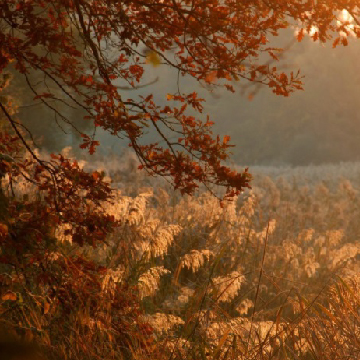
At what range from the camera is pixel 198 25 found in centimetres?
266

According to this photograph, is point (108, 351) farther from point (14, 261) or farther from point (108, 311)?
point (14, 261)

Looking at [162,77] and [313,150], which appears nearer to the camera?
[313,150]

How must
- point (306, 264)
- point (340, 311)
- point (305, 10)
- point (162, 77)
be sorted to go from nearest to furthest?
1. point (340, 311)
2. point (305, 10)
3. point (306, 264)
4. point (162, 77)

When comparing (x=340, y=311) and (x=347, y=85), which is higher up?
(x=347, y=85)

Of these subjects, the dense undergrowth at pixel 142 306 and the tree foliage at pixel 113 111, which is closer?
the dense undergrowth at pixel 142 306

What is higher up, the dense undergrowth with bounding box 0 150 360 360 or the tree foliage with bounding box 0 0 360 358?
the tree foliage with bounding box 0 0 360 358

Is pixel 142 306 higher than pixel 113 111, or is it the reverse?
pixel 113 111

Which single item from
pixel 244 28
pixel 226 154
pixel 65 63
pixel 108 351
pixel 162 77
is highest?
pixel 162 77

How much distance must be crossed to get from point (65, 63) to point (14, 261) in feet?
3.98

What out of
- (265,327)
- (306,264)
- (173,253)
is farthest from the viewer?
(173,253)

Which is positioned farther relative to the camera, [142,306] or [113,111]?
[142,306]

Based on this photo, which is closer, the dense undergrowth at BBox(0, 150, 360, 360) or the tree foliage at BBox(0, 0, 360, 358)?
the dense undergrowth at BBox(0, 150, 360, 360)

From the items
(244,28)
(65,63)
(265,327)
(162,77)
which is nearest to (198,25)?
(244,28)

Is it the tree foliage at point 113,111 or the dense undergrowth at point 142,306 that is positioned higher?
the tree foliage at point 113,111
